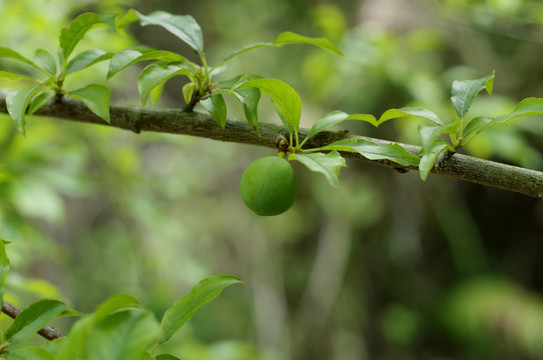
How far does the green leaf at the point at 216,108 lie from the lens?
2.17 ft

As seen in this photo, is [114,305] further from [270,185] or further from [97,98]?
[97,98]

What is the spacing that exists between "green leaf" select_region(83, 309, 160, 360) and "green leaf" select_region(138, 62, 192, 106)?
302 millimetres

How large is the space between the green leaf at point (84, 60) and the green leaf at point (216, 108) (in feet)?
0.65

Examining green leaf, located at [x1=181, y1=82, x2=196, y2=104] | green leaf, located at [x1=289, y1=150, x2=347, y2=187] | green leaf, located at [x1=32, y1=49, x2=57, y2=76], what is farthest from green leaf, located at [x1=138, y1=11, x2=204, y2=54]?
green leaf, located at [x1=289, y1=150, x2=347, y2=187]

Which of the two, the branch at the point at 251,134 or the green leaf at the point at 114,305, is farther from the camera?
the branch at the point at 251,134

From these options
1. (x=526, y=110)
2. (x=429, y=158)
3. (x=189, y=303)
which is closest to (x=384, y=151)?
(x=429, y=158)

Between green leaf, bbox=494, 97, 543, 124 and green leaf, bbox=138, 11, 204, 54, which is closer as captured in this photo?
green leaf, bbox=494, 97, 543, 124

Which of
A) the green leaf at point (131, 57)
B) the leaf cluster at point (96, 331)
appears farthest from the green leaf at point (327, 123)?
the leaf cluster at point (96, 331)

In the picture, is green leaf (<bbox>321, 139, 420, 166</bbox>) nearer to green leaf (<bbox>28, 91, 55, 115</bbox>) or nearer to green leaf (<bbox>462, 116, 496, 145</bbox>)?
green leaf (<bbox>462, 116, 496, 145</bbox>)

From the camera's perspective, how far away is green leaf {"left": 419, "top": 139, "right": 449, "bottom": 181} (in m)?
0.55

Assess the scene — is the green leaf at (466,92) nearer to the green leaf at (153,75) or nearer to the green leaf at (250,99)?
the green leaf at (250,99)

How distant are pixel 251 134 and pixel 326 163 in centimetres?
19

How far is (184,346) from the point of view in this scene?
1514mm

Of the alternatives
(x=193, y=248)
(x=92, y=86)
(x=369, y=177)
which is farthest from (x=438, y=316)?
(x=92, y=86)
